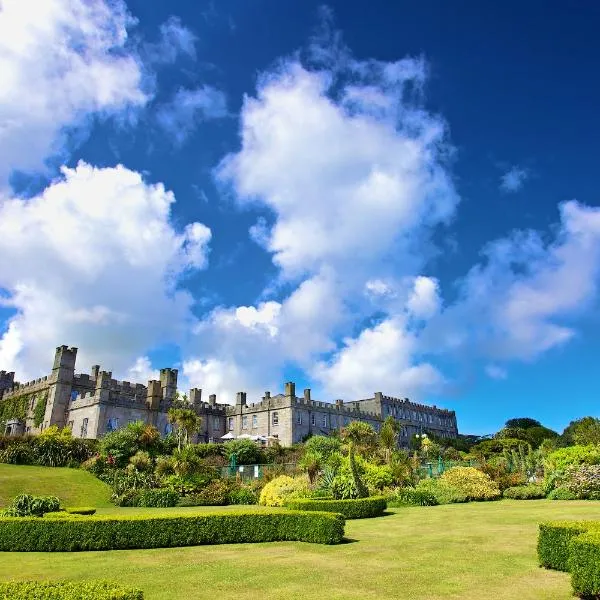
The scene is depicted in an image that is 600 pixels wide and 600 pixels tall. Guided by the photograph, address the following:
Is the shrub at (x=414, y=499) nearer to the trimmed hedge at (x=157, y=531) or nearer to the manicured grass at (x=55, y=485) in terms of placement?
the trimmed hedge at (x=157, y=531)

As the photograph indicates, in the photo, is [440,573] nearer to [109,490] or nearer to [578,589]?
[578,589]

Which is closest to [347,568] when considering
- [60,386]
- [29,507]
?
[29,507]

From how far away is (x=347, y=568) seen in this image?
441 inches

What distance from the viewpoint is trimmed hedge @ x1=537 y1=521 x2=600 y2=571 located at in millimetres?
10062

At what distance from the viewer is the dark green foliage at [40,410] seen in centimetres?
5278

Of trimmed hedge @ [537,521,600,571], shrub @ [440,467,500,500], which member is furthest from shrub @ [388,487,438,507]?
trimmed hedge @ [537,521,600,571]

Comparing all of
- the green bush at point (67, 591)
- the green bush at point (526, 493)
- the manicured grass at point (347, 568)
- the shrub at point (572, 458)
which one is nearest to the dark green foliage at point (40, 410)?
the manicured grass at point (347, 568)

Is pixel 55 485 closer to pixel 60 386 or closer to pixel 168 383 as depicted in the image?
pixel 60 386

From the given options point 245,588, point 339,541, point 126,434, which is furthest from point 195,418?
A: point 245,588

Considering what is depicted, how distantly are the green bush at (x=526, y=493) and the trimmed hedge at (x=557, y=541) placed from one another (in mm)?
19101

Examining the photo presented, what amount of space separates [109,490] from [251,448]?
17.5m

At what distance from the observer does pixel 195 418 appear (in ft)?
138

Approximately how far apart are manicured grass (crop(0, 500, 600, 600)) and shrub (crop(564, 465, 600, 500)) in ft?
30.9

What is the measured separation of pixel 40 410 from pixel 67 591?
5320 centimetres
